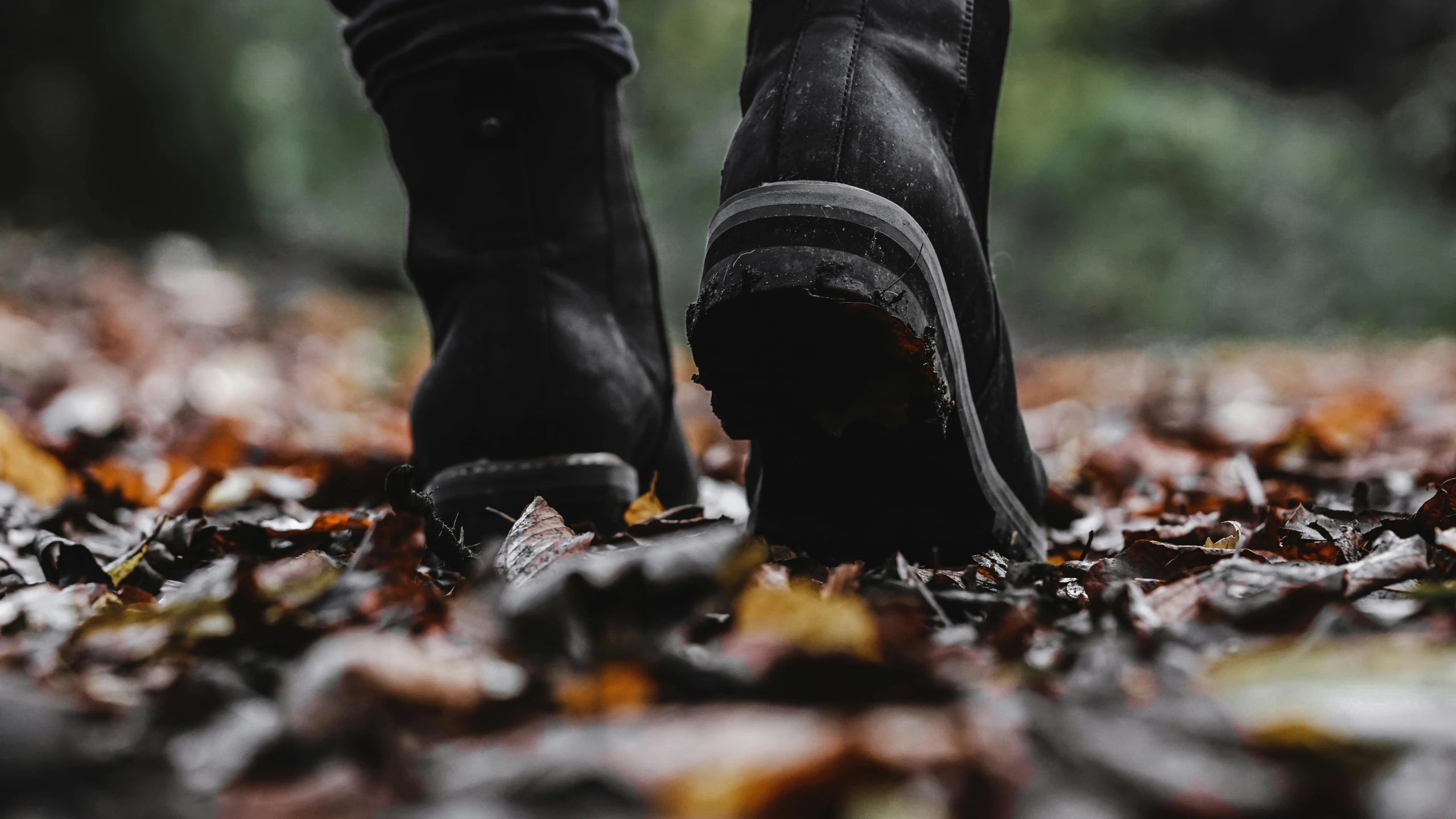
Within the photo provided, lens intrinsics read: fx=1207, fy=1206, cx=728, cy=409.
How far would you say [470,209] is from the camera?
1372 millimetres

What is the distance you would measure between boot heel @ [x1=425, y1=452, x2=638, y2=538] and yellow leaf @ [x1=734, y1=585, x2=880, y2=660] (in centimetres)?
56

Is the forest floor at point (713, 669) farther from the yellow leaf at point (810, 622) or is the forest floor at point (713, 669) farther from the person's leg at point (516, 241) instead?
the person's leg at point (516, 241)

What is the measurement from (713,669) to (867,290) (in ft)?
1.27

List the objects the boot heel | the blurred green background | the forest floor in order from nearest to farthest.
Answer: the forest floor → the boot heel → the blurred green background

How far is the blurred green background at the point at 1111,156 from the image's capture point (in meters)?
5.70

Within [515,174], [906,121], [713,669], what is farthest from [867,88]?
[713,669]

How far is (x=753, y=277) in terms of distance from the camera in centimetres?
94

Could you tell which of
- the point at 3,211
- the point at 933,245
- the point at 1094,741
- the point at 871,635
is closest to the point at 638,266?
the point at 933,245

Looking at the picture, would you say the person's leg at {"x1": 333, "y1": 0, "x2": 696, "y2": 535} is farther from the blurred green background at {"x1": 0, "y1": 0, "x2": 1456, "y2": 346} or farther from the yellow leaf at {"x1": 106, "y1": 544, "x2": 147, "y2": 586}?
the blurred green background at {"x1": 0, "y1": 0, "x2": 1456, "y2": 346}

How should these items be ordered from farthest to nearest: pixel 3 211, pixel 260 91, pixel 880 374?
1. pixel 260 91
2. pixel 3 211
3. pixel 880 374

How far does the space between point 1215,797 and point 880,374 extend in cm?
48

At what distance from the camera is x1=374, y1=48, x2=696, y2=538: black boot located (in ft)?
4.32

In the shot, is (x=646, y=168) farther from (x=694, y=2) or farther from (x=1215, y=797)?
(x=1215, y=797)

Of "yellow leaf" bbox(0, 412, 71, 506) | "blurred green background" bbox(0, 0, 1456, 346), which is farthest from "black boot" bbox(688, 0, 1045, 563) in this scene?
"blurred green background" bbox(0, 0, 1456, 346)
